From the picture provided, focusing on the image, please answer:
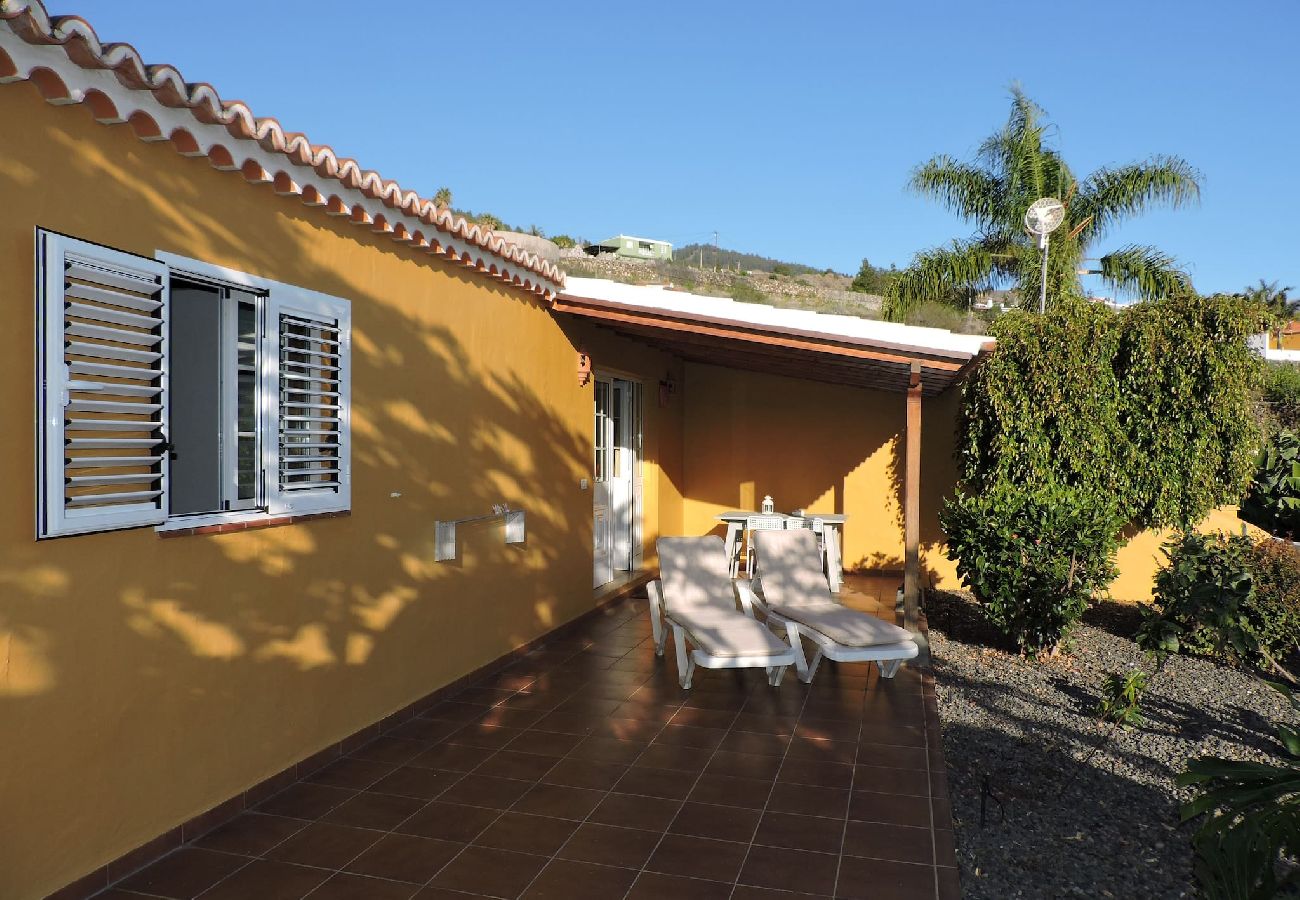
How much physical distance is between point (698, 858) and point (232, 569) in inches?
103

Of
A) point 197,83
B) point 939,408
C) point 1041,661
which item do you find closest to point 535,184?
point 939,408

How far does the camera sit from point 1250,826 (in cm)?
282

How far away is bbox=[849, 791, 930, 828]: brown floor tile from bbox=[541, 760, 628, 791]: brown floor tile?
1.30 m

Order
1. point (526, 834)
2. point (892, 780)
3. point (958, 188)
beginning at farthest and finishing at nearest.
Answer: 1. point (958, 188)
2. point (892, 780)
3. point (526, 834)

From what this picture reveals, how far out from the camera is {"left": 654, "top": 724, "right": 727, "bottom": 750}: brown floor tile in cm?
578

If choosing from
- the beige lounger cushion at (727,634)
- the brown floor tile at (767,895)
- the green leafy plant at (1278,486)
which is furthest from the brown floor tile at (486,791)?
the green leafy plant at (1278,486)

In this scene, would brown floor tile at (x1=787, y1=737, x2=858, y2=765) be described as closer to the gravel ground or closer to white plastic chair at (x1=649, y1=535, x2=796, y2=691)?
the gravel ground

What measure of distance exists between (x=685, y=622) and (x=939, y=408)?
6.28 meters

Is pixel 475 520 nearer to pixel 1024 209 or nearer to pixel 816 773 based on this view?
pixel 816 773

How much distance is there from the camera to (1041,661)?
8.48m

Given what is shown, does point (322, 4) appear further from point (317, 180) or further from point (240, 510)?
point (240, 510)

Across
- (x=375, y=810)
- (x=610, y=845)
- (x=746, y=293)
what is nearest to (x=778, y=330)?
(x=610, y=845)

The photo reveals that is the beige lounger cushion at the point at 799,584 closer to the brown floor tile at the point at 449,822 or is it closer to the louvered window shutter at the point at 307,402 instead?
the brown floor tile at the point at 449,822

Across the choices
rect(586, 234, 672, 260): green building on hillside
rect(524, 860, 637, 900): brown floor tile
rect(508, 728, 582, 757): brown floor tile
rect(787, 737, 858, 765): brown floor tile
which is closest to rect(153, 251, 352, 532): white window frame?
rect(508, 728, 582, 757): brown floor tile
